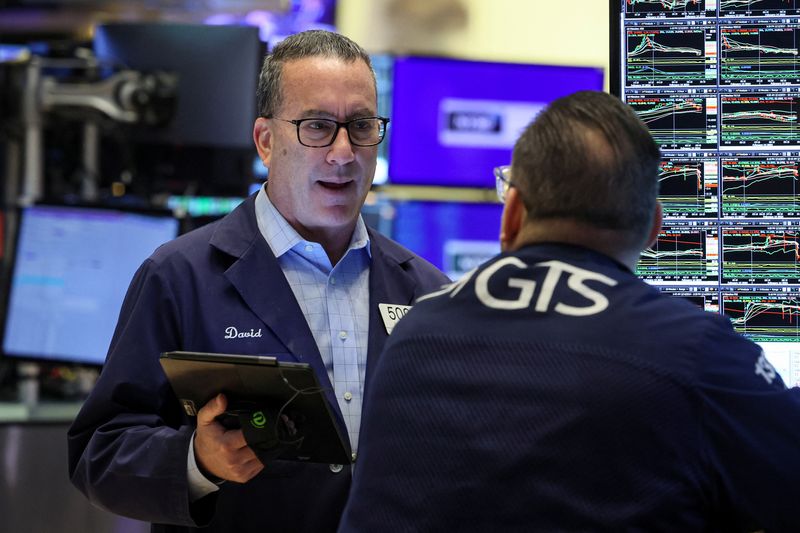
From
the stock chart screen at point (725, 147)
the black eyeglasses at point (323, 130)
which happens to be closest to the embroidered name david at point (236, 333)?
the black eyeglasses at point (323, 130)

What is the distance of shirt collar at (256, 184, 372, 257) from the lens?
1830 mm

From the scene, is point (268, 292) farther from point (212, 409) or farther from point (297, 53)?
point (297, 53)

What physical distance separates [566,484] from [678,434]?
0.44ft

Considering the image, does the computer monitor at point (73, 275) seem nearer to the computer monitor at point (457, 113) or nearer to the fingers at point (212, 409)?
the computer monitor at point (457, 113)

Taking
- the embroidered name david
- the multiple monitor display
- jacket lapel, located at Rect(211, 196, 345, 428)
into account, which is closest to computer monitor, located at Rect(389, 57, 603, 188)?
the multiple monitor display

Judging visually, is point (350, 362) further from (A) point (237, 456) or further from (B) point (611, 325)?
(B) point (611, 325)

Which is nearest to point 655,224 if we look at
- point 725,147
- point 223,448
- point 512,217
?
point 512,217

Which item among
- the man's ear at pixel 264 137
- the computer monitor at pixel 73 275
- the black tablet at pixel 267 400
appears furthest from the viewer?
the computer monitor at pixel 73 275

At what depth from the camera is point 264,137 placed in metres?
1.95

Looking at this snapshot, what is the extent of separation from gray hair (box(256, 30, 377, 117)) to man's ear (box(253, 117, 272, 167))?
→ 16 mm

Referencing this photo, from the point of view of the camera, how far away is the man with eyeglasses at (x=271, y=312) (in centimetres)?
162

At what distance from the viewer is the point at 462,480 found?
3.73 feet

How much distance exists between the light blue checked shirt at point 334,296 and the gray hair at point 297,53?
18cm

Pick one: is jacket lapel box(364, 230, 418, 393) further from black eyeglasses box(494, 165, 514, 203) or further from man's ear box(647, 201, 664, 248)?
man's ear box(647, 201, 664, 248)
